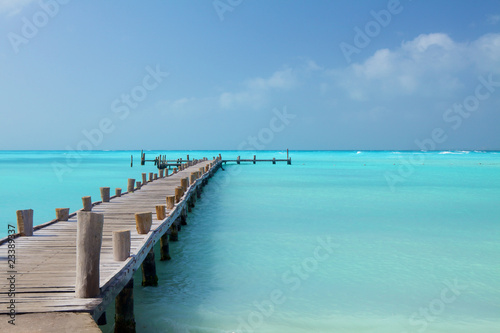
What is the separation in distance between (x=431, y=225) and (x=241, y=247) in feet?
24.9

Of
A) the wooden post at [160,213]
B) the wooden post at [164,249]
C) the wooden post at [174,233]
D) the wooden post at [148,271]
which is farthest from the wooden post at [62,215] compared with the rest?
the wooden post at [174,233]

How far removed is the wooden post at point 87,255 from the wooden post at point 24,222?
3.91 meters

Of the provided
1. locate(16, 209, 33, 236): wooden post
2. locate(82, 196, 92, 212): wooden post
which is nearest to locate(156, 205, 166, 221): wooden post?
locate(82, 196, 92, 212): wooden post

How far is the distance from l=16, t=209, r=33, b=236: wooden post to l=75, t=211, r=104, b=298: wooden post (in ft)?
12.8

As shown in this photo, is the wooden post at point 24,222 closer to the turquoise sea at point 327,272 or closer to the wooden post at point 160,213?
the turquoise sea at point 327,272

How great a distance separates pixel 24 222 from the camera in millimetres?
8000

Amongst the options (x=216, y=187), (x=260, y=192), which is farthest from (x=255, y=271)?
(x=216, y=187)

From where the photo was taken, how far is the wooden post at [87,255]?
4691 mm

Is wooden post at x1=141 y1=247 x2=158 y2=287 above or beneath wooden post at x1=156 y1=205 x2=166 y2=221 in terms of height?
beneath

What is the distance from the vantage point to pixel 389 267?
10281mm

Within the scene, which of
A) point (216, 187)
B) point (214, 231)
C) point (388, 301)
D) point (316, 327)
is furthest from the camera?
point (216, 187)

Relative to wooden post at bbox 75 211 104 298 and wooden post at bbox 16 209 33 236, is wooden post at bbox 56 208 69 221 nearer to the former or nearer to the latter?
wooden post at bbox 16 209 33 236

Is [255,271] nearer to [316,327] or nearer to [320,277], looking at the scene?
[320,277]

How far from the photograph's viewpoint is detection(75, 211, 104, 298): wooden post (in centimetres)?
469
